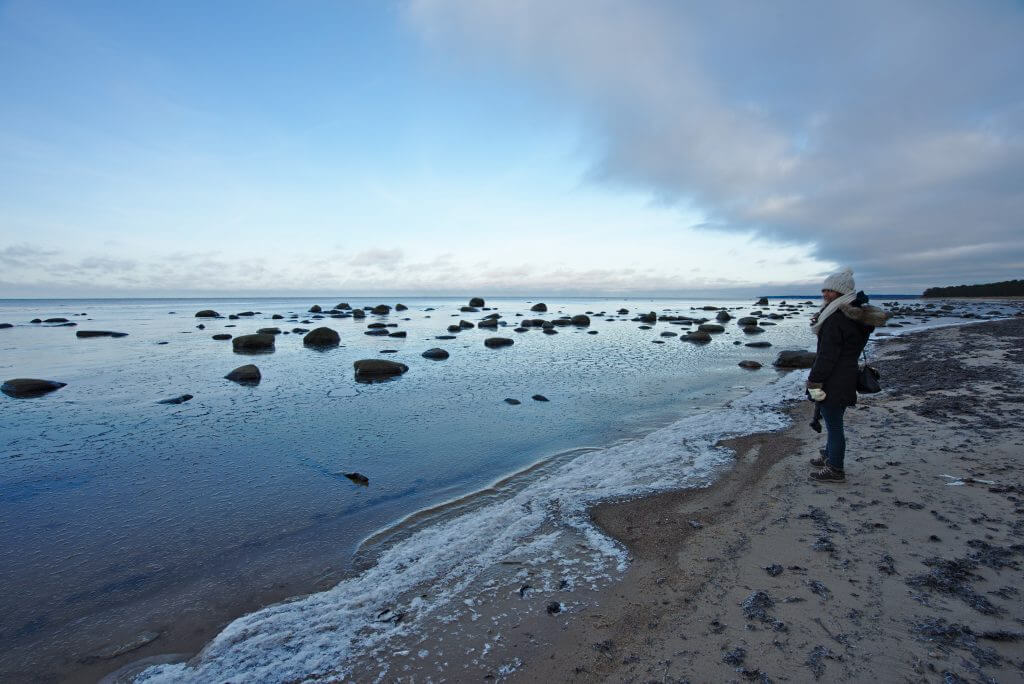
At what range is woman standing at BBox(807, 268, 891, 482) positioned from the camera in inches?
247

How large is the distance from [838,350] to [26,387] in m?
24.1

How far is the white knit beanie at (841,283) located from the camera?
21.3 ft

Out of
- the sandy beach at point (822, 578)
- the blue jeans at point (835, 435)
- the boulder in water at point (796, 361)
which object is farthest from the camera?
the boulder in water at point (796, 361)

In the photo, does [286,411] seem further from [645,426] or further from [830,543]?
[830,543]

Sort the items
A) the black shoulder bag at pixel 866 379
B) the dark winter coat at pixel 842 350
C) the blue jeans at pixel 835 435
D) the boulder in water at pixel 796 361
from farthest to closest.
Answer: the boulder in water at pixel 796 361, the blue jeans at pixel 835 435, the black shoulder bag at pixel 866 379, the dark winter coat at pixel 842 350

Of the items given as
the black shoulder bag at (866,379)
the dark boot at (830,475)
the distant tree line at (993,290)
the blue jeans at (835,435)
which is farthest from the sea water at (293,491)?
the distant tree line at (993,290)

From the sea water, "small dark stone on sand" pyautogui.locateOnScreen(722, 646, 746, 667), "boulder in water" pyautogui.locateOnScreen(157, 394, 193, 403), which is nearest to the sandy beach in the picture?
"small dark stone on sand" pyautogui.locateOnScreen(722, 646, 746, 667)

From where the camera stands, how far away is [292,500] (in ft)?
25.1

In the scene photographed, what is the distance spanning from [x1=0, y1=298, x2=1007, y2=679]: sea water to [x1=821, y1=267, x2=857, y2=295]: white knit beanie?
3.64m

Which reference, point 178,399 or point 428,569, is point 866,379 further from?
point 178,399

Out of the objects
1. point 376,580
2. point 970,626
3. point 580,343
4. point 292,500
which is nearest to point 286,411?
point 292,500

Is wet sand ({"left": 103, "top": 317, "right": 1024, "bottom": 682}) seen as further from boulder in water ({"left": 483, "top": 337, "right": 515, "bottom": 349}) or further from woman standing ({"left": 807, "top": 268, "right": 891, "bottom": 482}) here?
boulder in water ({"left": 483, "top": 337, "right": 515, "bottom": 349})

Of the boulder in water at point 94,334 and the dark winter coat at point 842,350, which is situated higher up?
the dark winter coat at point 842,350

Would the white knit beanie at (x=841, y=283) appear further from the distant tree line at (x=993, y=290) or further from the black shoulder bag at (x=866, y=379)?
the distant tree line at (x=993, y=290)
